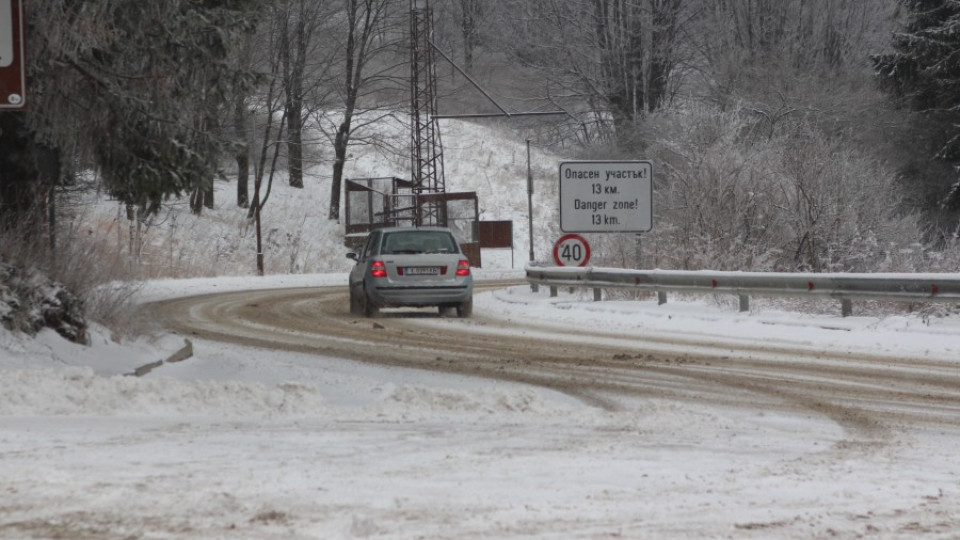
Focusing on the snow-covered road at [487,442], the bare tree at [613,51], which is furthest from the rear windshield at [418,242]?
the bare tree at [613,51]

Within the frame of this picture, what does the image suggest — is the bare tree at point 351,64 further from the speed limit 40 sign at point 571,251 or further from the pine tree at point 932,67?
the speed limit 40 sign at point 571,251

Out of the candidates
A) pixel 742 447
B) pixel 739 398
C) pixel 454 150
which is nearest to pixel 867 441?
pixel 742 447

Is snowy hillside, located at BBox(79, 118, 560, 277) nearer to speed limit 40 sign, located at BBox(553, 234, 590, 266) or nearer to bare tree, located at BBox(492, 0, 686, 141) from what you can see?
bare tree, located at BBox(492, 0, 686, 141)

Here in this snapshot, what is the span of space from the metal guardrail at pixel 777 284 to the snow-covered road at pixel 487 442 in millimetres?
1064

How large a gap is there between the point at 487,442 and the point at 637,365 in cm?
552

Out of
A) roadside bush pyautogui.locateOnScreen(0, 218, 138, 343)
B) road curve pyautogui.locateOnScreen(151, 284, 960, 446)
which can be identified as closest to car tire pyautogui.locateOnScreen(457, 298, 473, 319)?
road curve pyautogui.locateOnScreen(151, 284, 960, 446)

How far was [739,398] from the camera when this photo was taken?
10461mm

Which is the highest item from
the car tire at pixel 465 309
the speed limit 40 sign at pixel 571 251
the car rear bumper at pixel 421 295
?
the speed limit 40 sign at pixel 571 251

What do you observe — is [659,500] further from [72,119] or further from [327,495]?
[72,119]

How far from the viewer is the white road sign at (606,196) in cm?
2428

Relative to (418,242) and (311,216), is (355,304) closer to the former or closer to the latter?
(418,242)

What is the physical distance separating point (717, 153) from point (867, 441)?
2363cm

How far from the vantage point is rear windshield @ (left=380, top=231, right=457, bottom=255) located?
2258 cm

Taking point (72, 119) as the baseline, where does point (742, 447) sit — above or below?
below
